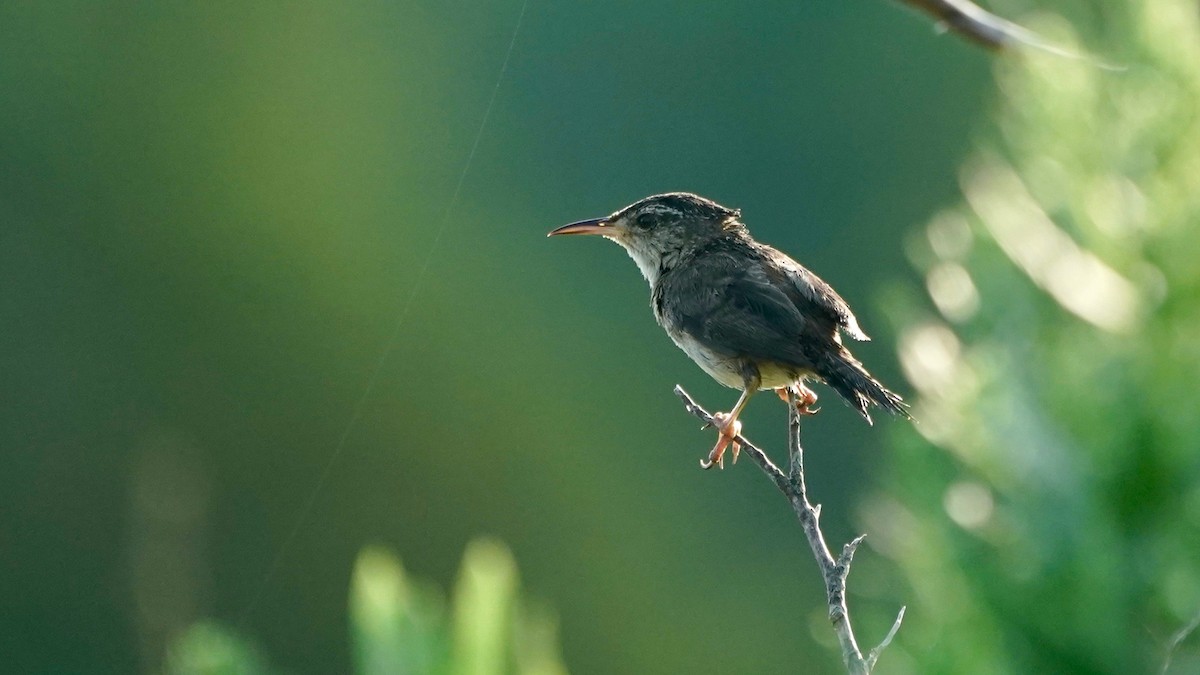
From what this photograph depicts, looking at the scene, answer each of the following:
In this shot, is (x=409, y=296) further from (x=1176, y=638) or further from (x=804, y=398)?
(x=1176, y=638)

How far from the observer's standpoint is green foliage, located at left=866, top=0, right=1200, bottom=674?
826 mm

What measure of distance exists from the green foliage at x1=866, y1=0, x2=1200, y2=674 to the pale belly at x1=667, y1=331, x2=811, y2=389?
2.16 metres

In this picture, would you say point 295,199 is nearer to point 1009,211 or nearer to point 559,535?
point 559,535

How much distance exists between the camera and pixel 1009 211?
1.00m

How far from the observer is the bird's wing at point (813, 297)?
10.6ft

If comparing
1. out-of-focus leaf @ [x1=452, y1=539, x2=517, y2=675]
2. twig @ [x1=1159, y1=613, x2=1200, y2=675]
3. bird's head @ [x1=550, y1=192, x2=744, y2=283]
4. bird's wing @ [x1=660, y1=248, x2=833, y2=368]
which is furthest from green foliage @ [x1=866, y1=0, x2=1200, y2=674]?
bird's head @ [x1=550, y1=192, x2=744, y2=283]

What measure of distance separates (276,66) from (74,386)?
3.58 m

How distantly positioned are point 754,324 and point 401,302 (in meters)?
8.62

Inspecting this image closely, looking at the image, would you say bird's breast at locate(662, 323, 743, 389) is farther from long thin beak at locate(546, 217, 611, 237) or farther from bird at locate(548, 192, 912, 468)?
long thin beak at locate(546, 217, 611, 237)

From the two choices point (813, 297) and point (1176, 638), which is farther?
point (813, 297)

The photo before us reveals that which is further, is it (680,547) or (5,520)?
(680,547)

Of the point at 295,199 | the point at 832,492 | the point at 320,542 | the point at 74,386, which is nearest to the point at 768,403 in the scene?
the point at 832,492

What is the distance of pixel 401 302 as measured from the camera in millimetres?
11570

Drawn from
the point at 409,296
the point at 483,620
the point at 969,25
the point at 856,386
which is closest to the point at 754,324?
the point at 856,386
